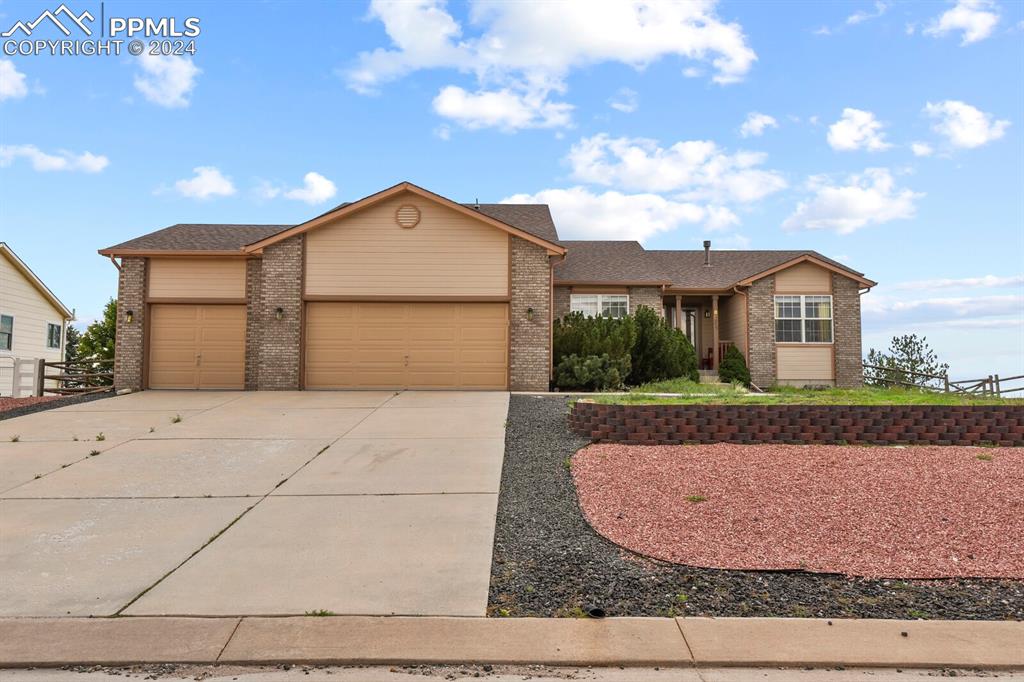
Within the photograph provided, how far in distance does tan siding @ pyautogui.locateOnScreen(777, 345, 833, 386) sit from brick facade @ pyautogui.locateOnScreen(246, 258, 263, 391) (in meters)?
15.5

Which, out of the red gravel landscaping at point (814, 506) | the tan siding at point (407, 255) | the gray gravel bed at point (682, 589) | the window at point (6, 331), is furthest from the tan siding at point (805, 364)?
the window at point (6, 331)

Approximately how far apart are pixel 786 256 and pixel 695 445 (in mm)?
17832

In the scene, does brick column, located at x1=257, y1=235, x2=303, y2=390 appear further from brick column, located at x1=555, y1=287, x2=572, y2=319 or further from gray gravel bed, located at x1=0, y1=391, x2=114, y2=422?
brick column, located at x1=555, y1=287, x2=572, y2=319

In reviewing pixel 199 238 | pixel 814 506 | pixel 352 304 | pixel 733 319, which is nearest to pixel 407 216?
pixel 352 304

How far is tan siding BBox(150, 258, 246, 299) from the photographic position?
53.9 feet

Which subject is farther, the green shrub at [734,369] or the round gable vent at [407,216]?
the green shrub at [734,369]

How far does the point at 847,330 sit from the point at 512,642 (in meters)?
19.8

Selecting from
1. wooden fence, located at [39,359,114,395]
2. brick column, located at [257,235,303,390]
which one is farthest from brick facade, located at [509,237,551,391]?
wooden fence, located at [39,359,114,395]

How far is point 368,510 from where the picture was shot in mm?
6297

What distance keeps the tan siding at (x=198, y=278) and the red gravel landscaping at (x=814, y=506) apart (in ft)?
39.1

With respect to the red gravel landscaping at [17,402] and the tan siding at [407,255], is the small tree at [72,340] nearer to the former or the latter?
the red gravel landscaping at [17,402]

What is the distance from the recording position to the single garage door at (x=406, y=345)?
1570 centimetres

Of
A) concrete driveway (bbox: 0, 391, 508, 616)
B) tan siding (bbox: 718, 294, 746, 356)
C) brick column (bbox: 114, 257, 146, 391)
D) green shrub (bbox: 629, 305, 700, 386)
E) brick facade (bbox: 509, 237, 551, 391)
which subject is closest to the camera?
concrete driveway (bbox: 0, 391, 508, 616)

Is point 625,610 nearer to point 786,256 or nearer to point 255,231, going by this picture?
point 255,231
